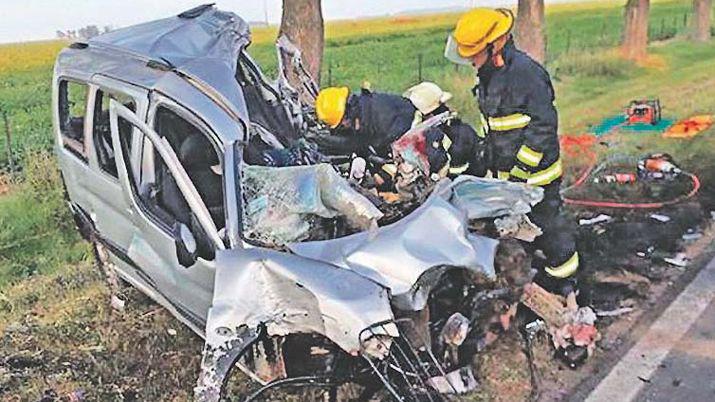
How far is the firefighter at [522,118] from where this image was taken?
15.6ft

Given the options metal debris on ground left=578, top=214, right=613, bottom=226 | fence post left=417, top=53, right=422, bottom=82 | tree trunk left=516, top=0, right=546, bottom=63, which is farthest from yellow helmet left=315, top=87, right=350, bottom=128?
fence post left=417, top=53, right=422, bottom=82

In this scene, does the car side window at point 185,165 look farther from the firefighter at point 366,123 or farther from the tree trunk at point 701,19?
the tree trunk at point 701,19

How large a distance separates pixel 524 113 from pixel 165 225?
2068 mm

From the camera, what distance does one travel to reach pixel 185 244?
399 cm

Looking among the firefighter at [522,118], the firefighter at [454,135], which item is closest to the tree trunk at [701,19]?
the firefighter at [454,135]

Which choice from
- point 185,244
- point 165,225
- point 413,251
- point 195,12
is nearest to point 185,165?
point 165,225

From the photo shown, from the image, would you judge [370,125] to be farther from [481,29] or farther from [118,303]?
[118,303]

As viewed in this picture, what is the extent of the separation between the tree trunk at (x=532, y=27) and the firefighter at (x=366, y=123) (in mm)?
5415

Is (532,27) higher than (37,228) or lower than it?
higher

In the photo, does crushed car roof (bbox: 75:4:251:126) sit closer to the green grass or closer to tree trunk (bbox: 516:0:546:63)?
the green grass

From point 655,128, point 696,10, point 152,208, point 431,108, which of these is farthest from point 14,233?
point 696,10

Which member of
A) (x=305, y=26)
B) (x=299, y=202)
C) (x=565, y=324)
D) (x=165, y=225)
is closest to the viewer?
(x=299, y=202)

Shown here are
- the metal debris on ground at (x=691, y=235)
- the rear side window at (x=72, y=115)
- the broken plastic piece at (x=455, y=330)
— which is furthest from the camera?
the metal debris on ground at (x=691, y=235)

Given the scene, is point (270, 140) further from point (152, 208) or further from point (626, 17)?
point (626, 17)
